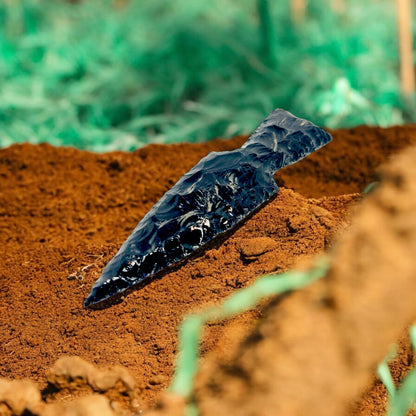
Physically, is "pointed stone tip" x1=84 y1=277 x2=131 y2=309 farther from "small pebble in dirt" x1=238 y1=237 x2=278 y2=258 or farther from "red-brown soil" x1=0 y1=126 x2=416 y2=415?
"small pebble in dirt" x1=238 y1=237 x2=278 y2=258

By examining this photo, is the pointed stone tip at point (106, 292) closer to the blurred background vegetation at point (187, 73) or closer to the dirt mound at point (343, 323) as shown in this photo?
the dirt mound at point (343, 323)

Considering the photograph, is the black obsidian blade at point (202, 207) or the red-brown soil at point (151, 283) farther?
the black obsidian blade at point (202, 207)

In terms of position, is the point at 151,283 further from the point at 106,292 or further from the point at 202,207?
the point at 202,207

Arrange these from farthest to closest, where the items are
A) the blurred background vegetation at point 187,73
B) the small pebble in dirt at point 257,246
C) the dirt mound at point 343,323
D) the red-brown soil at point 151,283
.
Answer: the blurred background vegetation at point 187,73
the small pebble in dirt at point 257,246
the red-brown soil at point 151,283
the dirt mound at point 343,323

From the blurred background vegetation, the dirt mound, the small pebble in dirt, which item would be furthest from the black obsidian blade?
the blurred background vegetation

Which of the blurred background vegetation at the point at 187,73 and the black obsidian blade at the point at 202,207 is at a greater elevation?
the blurred background vegetation at the point at 187,73

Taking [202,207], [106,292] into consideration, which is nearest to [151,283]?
[106,292]

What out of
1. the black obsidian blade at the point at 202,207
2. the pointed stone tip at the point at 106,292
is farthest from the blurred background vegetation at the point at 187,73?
the pointed stone tip at the point at 106,292
